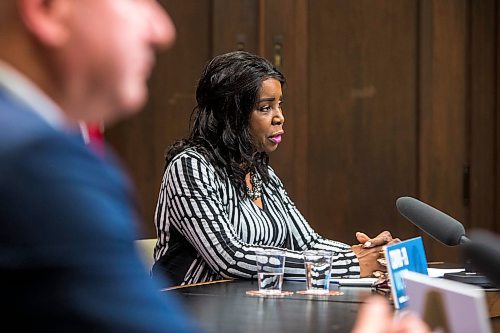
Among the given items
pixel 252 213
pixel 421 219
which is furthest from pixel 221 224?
pixel 421 219

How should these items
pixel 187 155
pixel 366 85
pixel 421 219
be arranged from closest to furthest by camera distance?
1. pixel 421 219
2. pixel 187 155
3. pixel 366 85

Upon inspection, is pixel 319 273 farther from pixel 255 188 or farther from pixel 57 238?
pixel 57 238

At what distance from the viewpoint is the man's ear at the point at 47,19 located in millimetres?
628

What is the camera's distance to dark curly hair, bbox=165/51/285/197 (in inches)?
119

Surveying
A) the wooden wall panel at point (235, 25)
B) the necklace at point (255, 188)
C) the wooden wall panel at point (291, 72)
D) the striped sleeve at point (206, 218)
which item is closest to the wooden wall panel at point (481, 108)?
the wooden wall panel at point (291, 72)

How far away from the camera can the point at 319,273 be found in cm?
232

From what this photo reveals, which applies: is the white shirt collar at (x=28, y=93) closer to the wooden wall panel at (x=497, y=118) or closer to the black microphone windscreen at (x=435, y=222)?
the black microphone windscreen at (x=435, y=222)

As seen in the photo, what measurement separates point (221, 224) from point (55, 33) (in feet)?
6.91

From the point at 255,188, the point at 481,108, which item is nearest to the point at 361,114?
the point at 481,108

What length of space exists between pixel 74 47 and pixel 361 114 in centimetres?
428

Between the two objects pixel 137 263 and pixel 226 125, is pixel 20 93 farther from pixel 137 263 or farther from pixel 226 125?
pixel 226 125

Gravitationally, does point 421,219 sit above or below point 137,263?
above

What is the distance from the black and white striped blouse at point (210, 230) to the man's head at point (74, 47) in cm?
201

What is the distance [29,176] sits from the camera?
569 mm
